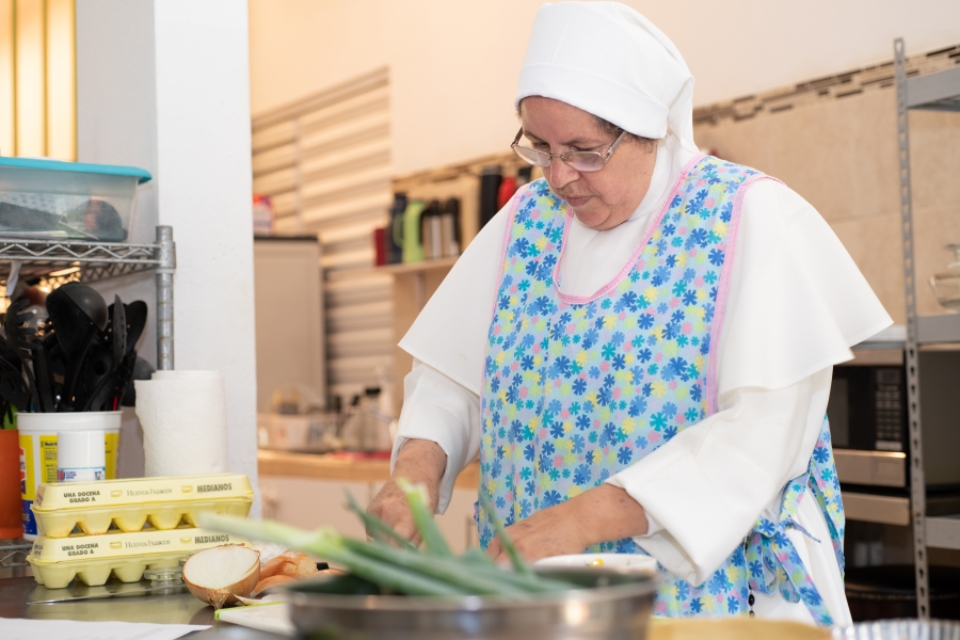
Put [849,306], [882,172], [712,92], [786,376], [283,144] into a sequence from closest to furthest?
[786,376], [849,306], [882,172], [712,92], [283,144]

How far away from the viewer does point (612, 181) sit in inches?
59.1

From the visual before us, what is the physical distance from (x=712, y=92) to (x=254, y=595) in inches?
118

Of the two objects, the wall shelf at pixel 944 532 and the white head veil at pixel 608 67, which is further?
the wall shelf at pixel 944 532

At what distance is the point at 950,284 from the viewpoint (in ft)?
8.34

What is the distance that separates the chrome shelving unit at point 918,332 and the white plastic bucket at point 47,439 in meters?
1.91

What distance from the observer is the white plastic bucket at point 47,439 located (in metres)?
1.56

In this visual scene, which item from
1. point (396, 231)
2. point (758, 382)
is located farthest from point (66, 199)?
point (396, 231)

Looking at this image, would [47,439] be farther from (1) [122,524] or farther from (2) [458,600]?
(2) [458,600]

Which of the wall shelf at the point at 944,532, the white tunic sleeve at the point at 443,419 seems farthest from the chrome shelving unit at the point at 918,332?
the white tunic sleeve at the point at 443,419

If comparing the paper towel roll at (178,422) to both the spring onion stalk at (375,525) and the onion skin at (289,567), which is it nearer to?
the onion skin at (289,567)

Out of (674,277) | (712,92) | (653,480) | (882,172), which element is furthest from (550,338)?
(712,92)

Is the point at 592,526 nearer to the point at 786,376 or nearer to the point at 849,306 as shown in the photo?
the point at 786,376

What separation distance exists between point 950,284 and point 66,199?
6.57 ft

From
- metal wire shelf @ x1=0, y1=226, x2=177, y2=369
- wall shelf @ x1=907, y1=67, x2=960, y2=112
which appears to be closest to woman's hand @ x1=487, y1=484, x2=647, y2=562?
metal wire shelf @ x1=0, y1=226, x2=177, y2=369
